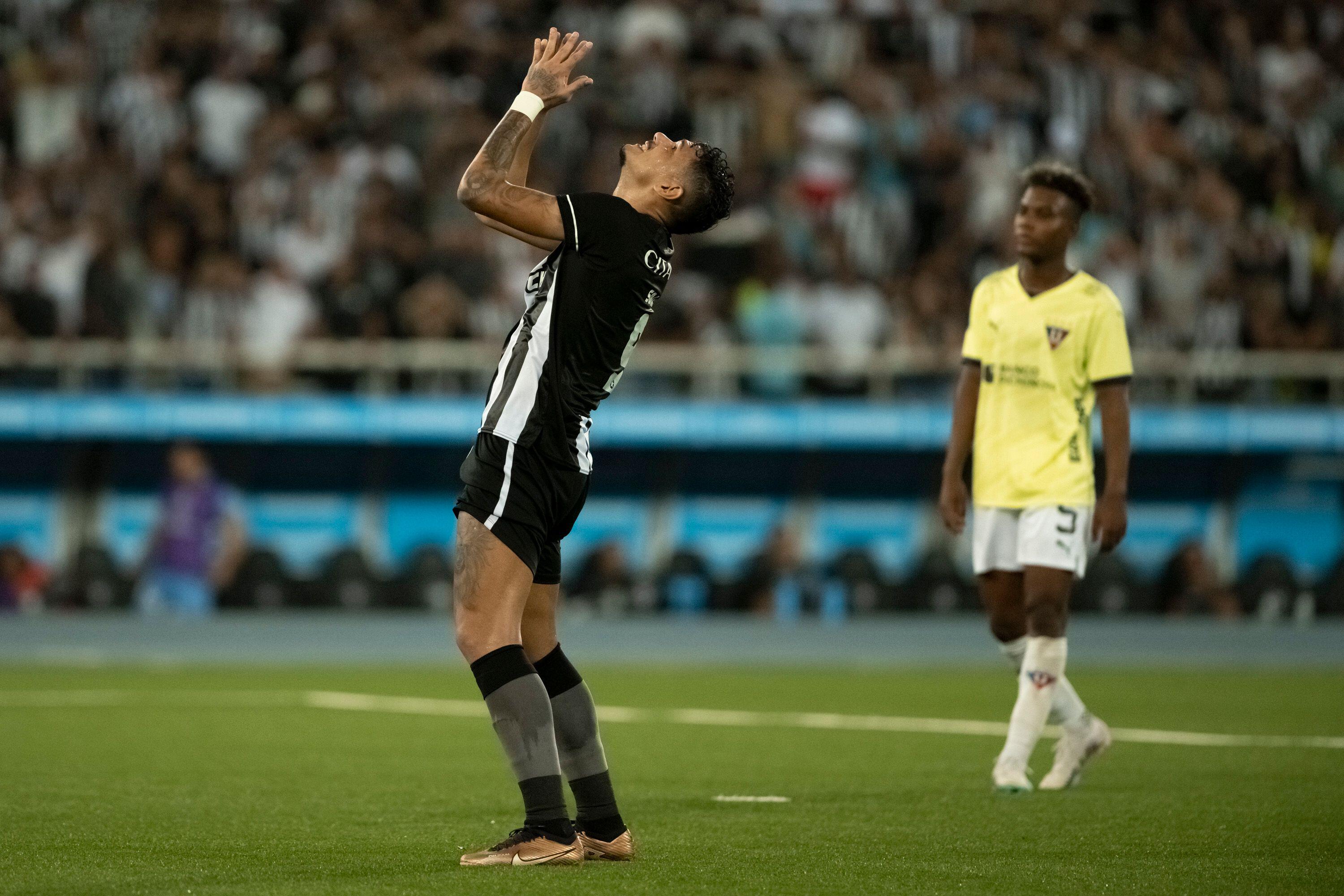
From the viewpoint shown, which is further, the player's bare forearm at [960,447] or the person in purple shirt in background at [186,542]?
the person in purple shirt in background at [186,542]

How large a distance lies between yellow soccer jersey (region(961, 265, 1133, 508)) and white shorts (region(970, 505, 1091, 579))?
0.05 meters

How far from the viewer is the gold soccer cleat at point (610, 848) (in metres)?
5.90

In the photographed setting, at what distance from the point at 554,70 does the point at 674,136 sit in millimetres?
15596

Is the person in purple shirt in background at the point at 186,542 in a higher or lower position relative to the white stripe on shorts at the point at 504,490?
lower

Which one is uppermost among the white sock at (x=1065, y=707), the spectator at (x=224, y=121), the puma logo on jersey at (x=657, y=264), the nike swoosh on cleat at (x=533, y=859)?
the spectator at (x=224, y=121)

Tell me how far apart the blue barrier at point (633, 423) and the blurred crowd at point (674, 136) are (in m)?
0.44

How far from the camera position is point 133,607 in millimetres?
20109

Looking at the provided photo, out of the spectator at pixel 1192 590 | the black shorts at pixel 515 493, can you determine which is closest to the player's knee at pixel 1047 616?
the black shorts at pixel 515 493

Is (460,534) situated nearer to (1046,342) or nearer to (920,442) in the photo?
(1046,342)

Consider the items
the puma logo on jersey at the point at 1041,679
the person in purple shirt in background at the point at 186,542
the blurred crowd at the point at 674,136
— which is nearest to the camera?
the puma logo on jersey at the point at 1041,679

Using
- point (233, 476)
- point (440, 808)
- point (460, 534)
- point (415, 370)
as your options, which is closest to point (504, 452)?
point (460, 534)

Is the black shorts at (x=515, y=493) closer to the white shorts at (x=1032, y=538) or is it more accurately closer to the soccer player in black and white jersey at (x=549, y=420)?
the soccer player in black and white jersey at (x=549, y=420)

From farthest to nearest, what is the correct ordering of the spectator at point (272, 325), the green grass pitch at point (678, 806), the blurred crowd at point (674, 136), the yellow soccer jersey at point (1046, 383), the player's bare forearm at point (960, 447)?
1. the blurred crowd at point (674, 136)
2. the spectator at point (272, 325)
3. the player's bare forearm at point (960, 447)
4. the yellow soccer jersey at point (1046, 383)
5. the green grass pitch at point (678, 806)

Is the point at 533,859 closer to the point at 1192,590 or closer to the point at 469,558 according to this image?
the point at 469,558
